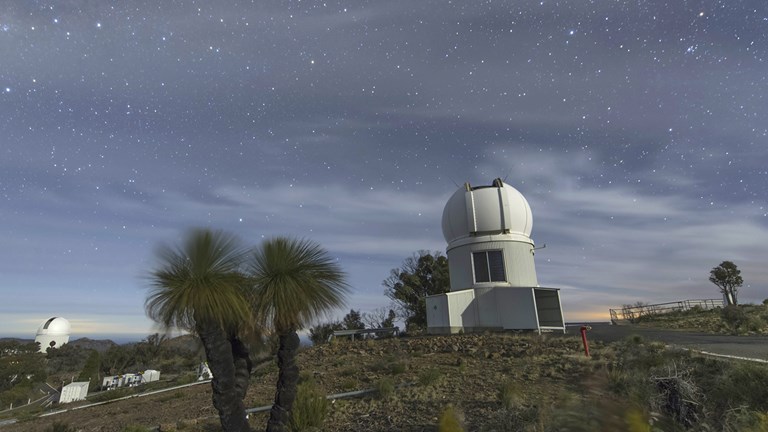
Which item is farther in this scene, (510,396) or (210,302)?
(510,396)

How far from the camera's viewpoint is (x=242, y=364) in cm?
731

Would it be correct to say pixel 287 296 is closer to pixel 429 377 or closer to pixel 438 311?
pixel 429 377

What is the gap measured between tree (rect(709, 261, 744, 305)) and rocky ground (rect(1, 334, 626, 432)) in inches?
1563

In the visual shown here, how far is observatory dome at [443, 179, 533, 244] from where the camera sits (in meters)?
20.8

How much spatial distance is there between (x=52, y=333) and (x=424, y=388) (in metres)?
89.9

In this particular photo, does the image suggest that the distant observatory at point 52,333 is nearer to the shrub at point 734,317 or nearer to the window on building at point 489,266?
the window on building at point 489,266

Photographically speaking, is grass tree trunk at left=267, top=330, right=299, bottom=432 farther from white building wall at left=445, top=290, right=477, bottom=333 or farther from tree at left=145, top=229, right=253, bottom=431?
white building wall at left=445, top=290, right=477, bottom=333

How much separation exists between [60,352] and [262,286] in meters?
71.3

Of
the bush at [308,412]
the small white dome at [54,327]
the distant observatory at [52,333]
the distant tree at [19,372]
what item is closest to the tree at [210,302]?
the bush at [308,412]

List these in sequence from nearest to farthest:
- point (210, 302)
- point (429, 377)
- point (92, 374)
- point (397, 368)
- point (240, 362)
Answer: point (210, 302) → point (240, 362) → point (429, 377) → point (397, 368) → point (92, 374)

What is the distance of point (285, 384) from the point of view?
7.40 metres

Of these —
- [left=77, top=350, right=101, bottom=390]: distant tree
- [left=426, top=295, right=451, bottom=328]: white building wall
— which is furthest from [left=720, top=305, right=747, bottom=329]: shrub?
[left=77, top=350, right=101, bottom=390]: distant tree

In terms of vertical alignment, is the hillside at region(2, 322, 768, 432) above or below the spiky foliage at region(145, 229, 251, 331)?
below

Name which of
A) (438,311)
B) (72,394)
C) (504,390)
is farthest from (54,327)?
(504,390)
